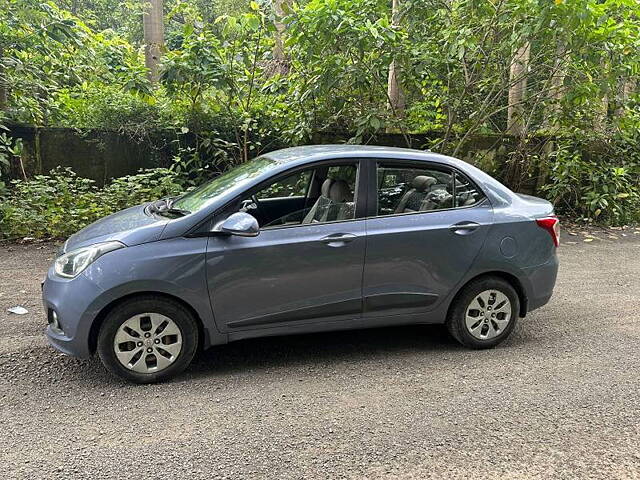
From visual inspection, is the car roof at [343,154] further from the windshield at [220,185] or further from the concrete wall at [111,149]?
the concrete wall at [111,149]

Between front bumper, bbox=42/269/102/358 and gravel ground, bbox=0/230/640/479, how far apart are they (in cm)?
31

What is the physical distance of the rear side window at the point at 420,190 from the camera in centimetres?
433

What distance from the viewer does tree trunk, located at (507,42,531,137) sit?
8.79m

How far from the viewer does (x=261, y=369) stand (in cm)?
410

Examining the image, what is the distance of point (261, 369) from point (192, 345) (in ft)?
1.85

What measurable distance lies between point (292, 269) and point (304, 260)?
11 cm

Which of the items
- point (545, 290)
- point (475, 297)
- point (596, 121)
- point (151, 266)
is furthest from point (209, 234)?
point (596, 121)

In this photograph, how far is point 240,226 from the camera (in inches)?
149

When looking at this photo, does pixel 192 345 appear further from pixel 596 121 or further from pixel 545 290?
pixel 596 121

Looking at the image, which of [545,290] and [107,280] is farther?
[545,290]

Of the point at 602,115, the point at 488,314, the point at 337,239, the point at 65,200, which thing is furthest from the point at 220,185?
the point at 602,115

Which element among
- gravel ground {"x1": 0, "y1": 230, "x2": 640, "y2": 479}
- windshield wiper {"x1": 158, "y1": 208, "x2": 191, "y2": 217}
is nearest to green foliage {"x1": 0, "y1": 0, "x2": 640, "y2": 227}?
windshield wiper {"x1": 158, "y1": 208, "x2": 191, "y2": 217}

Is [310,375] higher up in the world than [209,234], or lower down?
lower down

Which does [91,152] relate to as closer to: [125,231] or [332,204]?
[125,231]
